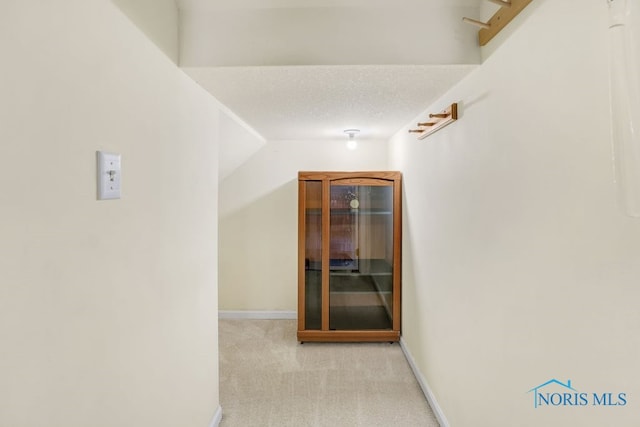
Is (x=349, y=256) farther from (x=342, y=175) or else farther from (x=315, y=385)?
(x=315, y=385)

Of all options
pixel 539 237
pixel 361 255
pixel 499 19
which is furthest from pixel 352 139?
pixel 539 237

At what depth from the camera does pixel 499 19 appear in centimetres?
121

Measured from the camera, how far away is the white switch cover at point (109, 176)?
0.85 m

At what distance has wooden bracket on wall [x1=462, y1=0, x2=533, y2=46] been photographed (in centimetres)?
110

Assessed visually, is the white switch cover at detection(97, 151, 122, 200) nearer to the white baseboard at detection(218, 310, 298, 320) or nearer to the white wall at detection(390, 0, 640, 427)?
the white wall at detection(390, 0, 640, 427)

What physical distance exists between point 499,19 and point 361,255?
227 centimetres

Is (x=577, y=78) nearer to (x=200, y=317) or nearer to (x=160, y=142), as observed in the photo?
(x=160, y=142)

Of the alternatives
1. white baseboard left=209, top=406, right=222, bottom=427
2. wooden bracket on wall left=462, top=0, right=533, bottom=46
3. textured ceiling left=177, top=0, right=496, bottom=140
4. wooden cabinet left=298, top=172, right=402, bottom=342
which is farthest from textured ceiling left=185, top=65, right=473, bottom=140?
white baseboard left=209, top=406, right=222, bottom=427

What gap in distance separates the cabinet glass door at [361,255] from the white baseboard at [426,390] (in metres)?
0.38

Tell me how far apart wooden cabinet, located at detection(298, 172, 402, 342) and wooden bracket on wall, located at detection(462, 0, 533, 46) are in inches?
65.6

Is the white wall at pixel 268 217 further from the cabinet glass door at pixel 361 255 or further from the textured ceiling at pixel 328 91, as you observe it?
the textured ceiling at pixel 328 91

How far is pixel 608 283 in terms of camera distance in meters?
0.78

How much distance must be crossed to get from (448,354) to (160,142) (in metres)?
1.71

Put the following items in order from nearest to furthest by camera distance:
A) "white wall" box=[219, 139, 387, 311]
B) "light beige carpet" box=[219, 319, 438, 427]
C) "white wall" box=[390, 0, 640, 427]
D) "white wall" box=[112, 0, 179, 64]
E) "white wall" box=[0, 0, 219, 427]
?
"white wall" box=[0, 0, 219, 427] < "white wall" box=[390, 0, 640, 427] < "white wall" box=[112, 0, 179, 64] < "light beige carpet" box=[219, 319, 438, 427] < "white wall" box=[219, 139, 387, 311]
